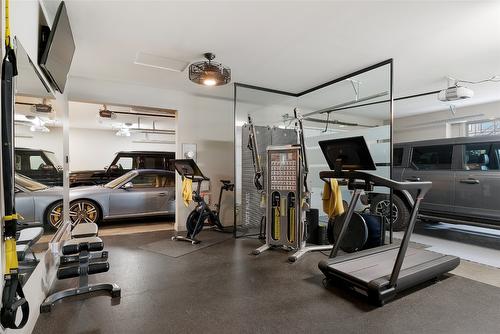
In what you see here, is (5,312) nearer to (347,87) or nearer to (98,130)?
(347,87)

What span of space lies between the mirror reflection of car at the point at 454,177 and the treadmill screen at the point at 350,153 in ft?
5.00

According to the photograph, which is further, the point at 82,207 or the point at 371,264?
the point at 82,207

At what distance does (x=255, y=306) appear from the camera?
7.66ft

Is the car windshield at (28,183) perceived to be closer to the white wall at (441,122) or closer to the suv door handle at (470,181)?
the suv door handle at (470,181)

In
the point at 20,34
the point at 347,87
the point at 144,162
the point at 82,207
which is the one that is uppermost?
the point at 347,87

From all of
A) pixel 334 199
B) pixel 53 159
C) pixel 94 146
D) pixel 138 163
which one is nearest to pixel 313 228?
pixel 334 199

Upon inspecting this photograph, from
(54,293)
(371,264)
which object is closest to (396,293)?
(371,264)

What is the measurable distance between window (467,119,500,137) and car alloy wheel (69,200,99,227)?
8.38 meters

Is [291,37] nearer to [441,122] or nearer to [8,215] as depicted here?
[8,215]

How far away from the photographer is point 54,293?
250cm

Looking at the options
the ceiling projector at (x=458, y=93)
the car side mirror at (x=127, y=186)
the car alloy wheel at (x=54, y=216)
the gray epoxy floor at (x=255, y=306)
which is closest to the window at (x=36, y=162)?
the car alloy wheel at (x=54, y=216)

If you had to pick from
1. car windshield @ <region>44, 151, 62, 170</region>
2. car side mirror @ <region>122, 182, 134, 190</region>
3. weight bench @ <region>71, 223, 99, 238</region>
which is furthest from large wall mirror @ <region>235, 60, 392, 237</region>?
car windshield @ <region>44, 151, 62, 170</region>

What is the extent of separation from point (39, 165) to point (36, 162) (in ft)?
0.33

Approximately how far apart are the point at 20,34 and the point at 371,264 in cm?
353
